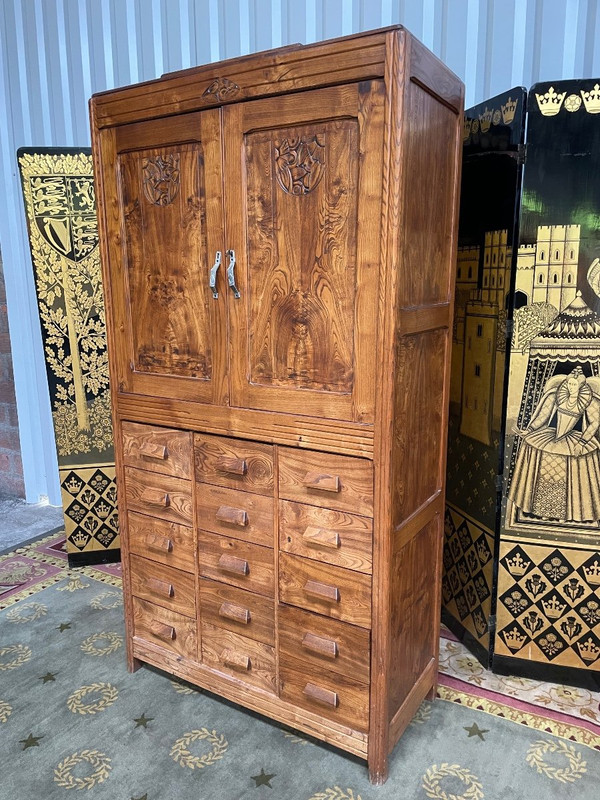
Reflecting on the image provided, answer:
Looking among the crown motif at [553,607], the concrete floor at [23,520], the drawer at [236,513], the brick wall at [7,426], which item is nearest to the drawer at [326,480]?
the drawer at [236,513]

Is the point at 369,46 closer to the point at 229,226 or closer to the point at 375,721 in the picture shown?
the point at 229,226

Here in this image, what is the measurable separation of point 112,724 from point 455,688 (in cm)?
118

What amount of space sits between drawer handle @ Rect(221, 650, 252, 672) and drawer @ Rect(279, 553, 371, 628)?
29 cm

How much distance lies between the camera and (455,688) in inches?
85.2

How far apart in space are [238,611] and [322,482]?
0.58 meters

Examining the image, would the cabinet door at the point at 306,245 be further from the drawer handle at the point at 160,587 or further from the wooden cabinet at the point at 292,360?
the drawer handle at the point at 160,587

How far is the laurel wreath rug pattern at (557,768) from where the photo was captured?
69.7 inches

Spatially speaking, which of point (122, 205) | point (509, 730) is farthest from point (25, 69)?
point (509, 730)

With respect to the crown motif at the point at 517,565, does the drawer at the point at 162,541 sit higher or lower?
higher

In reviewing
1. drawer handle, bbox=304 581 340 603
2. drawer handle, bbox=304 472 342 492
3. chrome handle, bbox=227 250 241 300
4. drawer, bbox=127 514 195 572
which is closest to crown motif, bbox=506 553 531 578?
drawer handle, bbox=304 581 340 603

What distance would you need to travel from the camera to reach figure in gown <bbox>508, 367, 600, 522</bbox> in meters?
1.99

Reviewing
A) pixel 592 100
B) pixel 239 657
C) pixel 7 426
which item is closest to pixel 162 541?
pixel 239 657

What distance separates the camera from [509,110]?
1936 millimetres

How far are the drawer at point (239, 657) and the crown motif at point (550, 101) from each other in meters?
1.87
